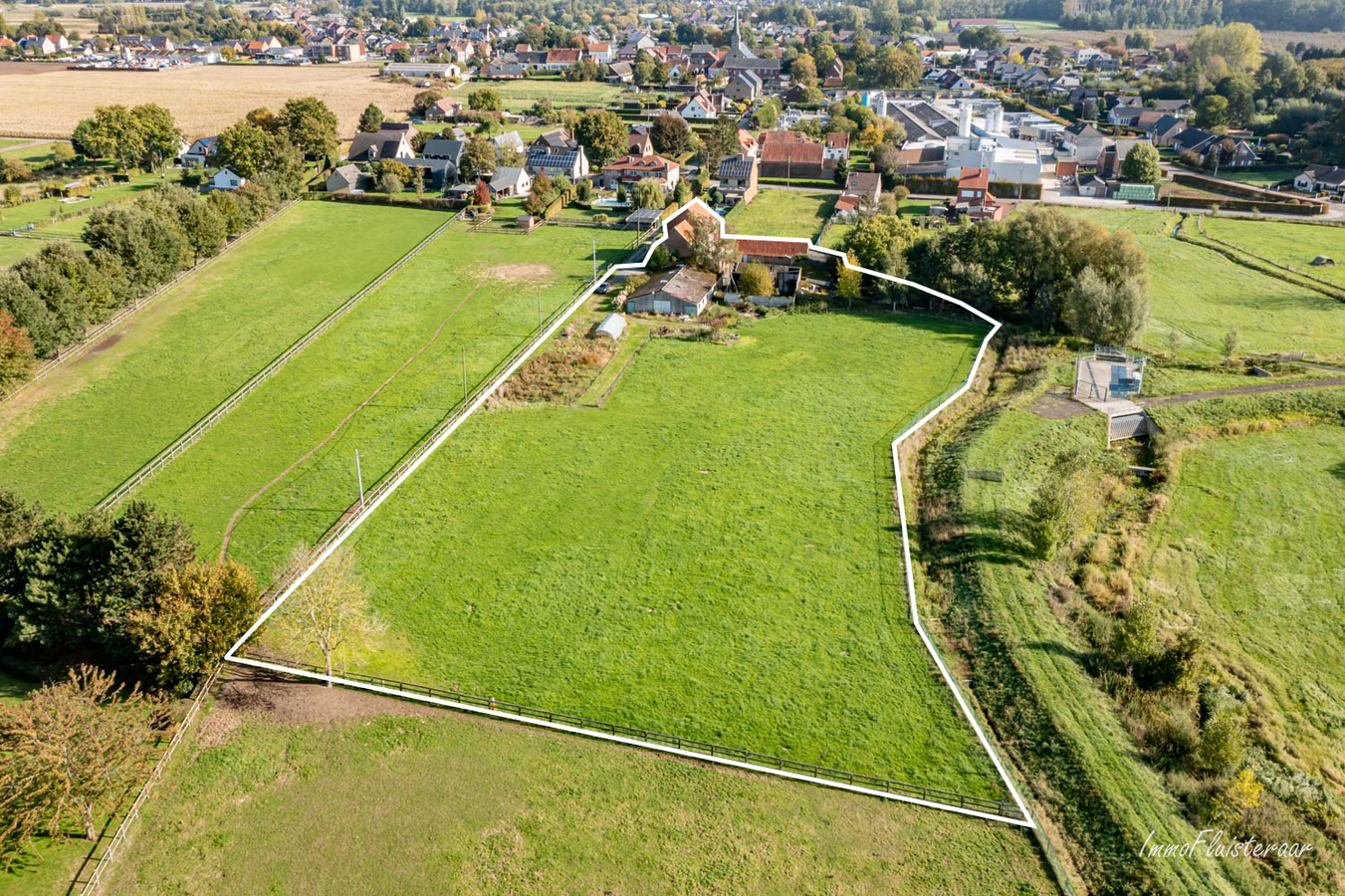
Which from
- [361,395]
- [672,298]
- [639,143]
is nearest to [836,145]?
[639,143]

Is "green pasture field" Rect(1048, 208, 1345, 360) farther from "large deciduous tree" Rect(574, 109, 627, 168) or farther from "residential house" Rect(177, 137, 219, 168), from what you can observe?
"residential house" Rect(177, 137, 219, 168)

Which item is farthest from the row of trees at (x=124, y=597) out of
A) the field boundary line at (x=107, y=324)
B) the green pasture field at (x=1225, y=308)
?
the green pasture field at (x=1225, y=308)

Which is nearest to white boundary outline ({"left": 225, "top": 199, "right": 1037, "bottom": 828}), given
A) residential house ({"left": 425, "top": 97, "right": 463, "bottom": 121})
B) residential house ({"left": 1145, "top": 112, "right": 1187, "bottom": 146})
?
residential house ({"left": 425, "top": 97, "right": 463, "bottom": 121})

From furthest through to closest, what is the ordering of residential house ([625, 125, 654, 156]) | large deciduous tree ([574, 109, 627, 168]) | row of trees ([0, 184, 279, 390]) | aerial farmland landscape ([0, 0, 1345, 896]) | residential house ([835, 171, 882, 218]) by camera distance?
residential house ([625, 125, 654, 156]) < large deciduous tree ([574, 109, 627, 168]) < residential house ([835, 171, 882, 218]) < row of trees ([0, 184, 279, 390]) < aerial farmland landscape ([0, 0, 1345, 896])

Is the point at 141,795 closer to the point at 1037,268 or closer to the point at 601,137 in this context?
the point at 1037,268

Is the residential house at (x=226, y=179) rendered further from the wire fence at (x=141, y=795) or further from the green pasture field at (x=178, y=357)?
the wire fence at (x=141, y=795)

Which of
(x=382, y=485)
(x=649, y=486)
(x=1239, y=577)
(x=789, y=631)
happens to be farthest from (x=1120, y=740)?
(x=382, y=485)
